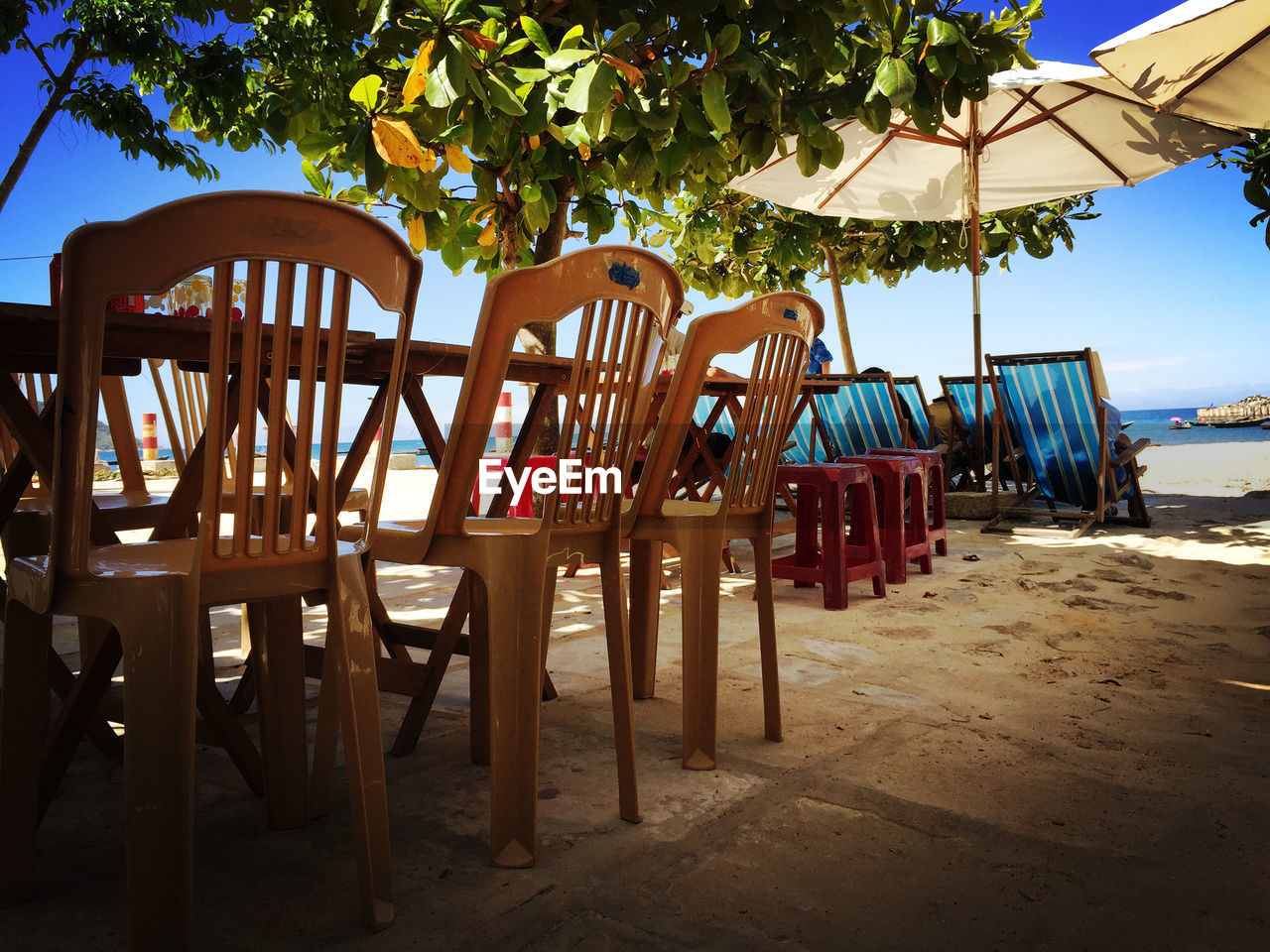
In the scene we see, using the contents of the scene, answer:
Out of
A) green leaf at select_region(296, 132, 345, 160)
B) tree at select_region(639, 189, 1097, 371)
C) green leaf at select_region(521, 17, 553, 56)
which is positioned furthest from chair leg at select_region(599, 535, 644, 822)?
tree at select_region(639, 189, 1097, 371)

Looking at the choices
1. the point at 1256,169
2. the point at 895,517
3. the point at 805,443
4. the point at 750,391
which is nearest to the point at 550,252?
the point at 895,517

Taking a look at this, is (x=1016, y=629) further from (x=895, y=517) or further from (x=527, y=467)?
(x=527, y=467)

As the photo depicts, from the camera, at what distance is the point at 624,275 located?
1.67 meters

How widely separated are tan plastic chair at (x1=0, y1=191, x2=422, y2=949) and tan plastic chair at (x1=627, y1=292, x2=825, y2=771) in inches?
31.1

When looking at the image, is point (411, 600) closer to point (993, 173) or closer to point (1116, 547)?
point (1116, 547)

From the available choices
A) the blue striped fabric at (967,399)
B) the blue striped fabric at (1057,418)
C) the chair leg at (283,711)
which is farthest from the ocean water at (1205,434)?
the chair leg at (283,711)

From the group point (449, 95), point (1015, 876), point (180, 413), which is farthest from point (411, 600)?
point (1015, 876)

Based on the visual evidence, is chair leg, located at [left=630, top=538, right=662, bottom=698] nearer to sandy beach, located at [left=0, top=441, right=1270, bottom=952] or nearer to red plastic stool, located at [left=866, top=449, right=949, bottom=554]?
sandy beach, located at [left=0, top=441, right=1270, bottom=952]

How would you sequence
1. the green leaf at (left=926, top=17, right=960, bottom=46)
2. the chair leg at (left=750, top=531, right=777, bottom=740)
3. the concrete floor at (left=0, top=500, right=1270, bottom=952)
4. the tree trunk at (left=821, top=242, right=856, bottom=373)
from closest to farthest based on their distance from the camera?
the concrete floor at (left=0, top=500, right=1270, bottom=952) → the chair leg at (left=750, top=531, right=777, bottom=740) → the green leaf at (left=926, top=17, right=960, bottom=46) → the tree trunk at (left=821, top=242, right=856, bottom=373)

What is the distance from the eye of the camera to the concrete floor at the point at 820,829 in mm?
1336

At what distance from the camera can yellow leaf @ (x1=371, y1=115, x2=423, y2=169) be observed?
3.08 metres

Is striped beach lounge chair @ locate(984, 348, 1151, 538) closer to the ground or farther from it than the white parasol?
closer to the ground

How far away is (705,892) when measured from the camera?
1448mm

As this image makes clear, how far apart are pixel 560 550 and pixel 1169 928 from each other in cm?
119
